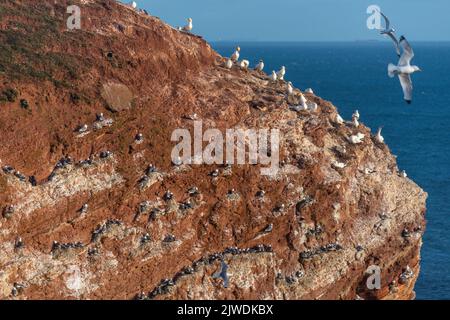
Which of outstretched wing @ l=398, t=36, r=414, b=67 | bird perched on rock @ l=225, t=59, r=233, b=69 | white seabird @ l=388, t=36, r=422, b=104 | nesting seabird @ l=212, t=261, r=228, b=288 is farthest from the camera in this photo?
bird perched on rock @ l=225, t=59, r=233, b=69

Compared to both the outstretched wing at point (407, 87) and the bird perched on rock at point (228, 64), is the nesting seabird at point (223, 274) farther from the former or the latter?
the bird perched on rock at point (228, 64)

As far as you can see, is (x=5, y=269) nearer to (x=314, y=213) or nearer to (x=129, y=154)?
(x=129, y=154)

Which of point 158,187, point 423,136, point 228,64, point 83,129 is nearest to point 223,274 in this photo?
point 158,187

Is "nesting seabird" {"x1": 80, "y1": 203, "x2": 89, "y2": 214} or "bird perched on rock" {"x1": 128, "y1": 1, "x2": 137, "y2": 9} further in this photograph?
"bird perched on rock" {"x1": 128, "y1": 1, "x2": 137, "y2": 9}

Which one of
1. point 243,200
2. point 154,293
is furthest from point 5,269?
point 243,200

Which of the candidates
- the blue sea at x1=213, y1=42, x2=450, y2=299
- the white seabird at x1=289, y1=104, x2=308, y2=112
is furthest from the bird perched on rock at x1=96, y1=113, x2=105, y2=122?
the blue sea at x1=213, y1=42, x2=450, y2=299

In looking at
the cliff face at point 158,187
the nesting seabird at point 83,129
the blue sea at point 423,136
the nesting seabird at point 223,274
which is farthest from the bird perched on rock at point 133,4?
the blue sea at point 423,136

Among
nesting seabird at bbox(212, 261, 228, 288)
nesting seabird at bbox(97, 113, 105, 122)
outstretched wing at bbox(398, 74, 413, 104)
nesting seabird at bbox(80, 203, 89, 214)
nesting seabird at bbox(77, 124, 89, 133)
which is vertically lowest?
nesting seabird at bbox(212, 261, 228, 288)

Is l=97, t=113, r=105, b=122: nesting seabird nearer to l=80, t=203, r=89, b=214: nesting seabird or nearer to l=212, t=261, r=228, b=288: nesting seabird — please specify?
l=80, t=203, r=89, b=214: nesting seabird
